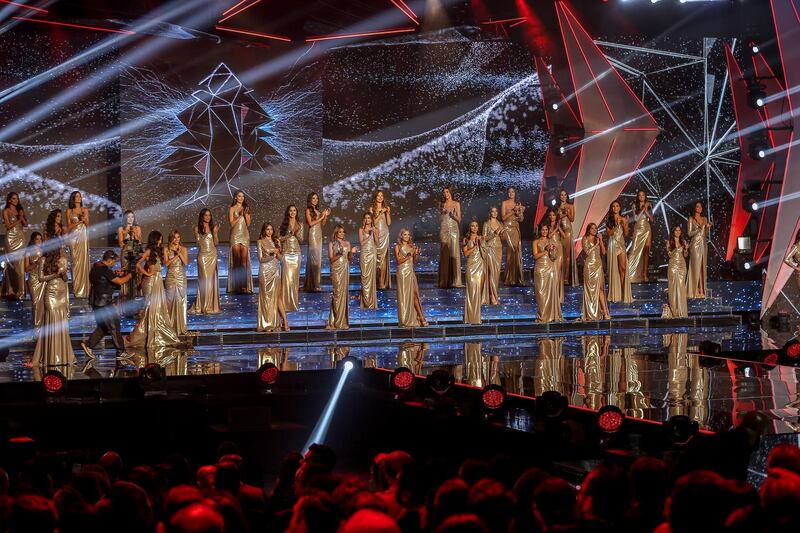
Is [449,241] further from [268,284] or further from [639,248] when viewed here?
[639,248]

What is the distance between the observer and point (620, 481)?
346 centimetres

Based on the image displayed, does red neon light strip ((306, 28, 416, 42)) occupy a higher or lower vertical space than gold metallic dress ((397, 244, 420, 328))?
higher

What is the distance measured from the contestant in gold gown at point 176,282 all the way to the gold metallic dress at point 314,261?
93.8 inches

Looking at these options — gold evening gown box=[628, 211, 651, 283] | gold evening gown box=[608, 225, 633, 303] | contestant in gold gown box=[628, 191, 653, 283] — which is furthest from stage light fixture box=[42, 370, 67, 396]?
gold evening gown box=[628, 211, 651, 283]

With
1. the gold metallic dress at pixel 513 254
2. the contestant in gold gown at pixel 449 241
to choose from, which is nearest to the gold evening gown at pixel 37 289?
the contestant in gold gown at pixel 449 241

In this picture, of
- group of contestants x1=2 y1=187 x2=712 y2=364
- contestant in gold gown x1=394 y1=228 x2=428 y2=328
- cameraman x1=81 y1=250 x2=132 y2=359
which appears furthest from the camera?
contestant in gold gown x1=394 y1=228 x2=428 y2=328

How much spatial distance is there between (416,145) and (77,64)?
6.10m

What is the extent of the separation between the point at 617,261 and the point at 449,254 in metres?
2.72

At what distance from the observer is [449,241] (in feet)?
49.5

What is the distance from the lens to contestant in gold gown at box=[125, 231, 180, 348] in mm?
11375

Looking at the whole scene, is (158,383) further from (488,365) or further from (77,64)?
(77,64)

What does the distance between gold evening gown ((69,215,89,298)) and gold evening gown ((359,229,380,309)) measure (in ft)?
13.0

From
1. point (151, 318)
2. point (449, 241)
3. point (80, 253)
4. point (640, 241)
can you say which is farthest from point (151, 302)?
point (640, 241)

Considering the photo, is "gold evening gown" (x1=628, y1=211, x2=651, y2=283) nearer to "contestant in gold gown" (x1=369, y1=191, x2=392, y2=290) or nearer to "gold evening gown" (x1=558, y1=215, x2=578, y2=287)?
"gold evening gown" (x1=558, y1=215, x2=578, y2=287)
